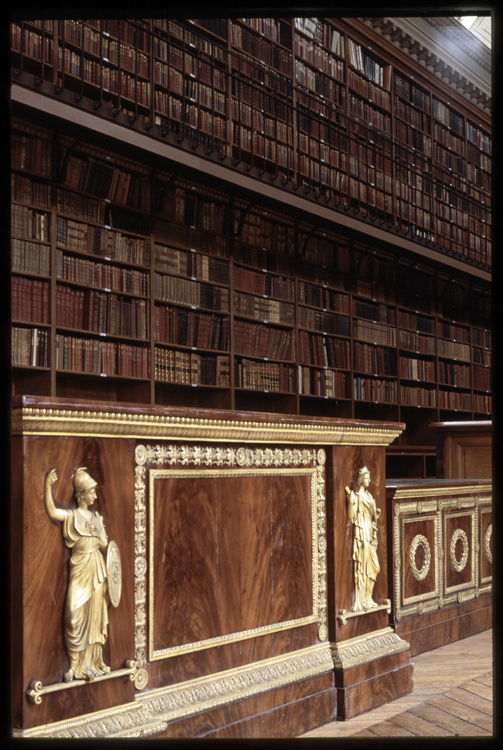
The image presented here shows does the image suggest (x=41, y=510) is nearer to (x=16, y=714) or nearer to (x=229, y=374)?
(x=16, y=714)

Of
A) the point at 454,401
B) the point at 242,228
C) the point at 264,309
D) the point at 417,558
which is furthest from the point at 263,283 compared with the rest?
the point at 454,401

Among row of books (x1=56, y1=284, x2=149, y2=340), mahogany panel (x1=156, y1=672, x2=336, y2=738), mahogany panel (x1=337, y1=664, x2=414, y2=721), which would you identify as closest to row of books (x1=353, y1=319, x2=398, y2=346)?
row of books (x1=56, y1=284, x2=149, y2=340)

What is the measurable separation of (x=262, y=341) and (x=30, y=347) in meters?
2.11

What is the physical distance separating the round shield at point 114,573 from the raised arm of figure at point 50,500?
0.17 m

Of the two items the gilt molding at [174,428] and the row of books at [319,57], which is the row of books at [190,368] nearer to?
the gilt molding at [174,428]

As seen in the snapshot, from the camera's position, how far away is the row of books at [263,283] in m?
6.20

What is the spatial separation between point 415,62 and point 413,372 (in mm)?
3175

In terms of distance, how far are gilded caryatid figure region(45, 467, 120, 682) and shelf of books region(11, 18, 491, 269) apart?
300 cm

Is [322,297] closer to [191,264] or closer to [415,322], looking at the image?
[191,264]

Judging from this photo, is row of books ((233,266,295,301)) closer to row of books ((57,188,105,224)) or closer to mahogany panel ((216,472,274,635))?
row of books ((57,188,105,224))

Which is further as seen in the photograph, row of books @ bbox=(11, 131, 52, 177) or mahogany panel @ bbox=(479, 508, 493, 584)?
row of books @ bbox=(11, 131, 52, 177)

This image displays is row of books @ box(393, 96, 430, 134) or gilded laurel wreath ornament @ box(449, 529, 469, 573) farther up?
row of books @ box(393, 96, 430, 134)

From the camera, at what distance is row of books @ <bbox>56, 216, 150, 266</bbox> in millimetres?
4969

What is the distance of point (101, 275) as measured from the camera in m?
5.17
